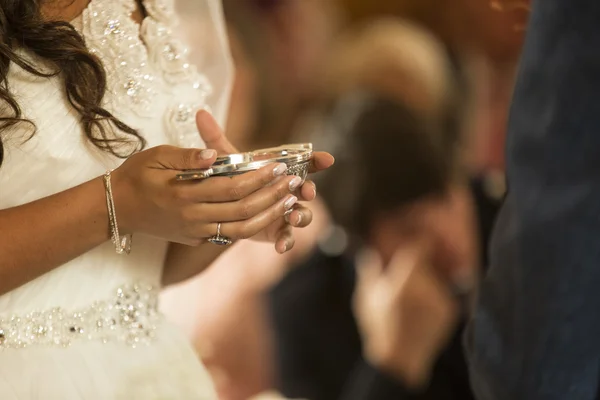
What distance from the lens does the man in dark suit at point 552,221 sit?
590 millimetres

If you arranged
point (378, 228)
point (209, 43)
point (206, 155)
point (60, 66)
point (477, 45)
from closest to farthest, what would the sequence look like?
point (206, 155) < point (60, 66) < point (209, 43) < point (378, 228) < point (477, 45)

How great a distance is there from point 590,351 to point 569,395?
2.1 inches

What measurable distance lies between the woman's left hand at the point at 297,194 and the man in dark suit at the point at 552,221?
21 cm

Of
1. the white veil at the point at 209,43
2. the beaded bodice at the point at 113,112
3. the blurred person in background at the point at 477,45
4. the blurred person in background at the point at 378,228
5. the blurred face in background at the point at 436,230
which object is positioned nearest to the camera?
the beaded bodice at the point at 113,112

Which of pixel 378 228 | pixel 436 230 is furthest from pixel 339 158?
pixel 436 230

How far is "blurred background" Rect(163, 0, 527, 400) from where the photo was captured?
147 cm

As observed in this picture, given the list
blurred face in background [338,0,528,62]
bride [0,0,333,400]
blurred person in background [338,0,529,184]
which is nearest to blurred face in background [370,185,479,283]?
blurred person in background [338,0,529,184]

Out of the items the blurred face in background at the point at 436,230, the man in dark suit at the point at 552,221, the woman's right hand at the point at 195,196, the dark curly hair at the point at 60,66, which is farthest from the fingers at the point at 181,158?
the blurred face in background at the point at 436,230

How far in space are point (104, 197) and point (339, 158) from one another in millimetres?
1142

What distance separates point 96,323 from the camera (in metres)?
0.65

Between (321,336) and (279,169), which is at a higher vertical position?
(279,169)

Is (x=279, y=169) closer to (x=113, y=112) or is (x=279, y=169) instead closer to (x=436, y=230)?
(x=113, y=112)

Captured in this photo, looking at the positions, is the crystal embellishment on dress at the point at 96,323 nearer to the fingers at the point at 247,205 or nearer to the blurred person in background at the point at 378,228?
the fingers at the point at 247,205

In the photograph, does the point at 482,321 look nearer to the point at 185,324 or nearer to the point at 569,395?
the point at 569,395
